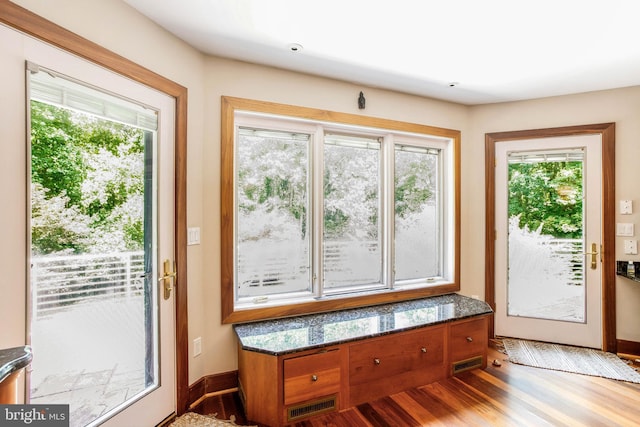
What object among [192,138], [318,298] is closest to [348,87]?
[192,138]

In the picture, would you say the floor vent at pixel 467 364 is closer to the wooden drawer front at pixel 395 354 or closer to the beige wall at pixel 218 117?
the wooden drawer front at pixel 395 354

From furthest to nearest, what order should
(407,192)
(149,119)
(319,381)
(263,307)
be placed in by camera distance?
(407,192), (263,307), (319,381), (149,119)

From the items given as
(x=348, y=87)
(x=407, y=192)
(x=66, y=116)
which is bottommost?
(x=407, y=192)

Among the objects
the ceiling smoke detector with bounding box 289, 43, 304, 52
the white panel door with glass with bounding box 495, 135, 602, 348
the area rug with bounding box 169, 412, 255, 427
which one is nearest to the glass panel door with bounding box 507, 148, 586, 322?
the white panel door with glass with bounding box 495, 135, 602, 348

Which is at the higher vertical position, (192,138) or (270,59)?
(270,59)

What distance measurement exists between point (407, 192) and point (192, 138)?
201 centimetres

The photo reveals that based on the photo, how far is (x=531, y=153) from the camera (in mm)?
3154

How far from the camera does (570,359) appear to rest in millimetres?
2750

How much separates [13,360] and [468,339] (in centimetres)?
276

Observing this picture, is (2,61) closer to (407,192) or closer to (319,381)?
(319,381)

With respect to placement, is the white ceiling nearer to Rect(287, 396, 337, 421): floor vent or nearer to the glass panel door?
the glass panel door

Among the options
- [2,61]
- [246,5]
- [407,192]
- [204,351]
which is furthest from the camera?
[407,192]

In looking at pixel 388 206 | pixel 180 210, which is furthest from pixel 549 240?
pixel 180 210

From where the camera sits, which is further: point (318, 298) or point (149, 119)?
point (318, 298)
